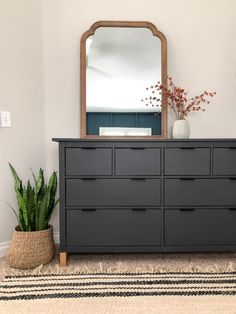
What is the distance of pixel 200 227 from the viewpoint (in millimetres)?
1850

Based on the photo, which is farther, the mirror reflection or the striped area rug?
the mirror reflection

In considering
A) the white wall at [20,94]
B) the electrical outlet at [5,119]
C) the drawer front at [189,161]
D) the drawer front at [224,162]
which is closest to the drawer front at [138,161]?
the drawer front at [189,161]

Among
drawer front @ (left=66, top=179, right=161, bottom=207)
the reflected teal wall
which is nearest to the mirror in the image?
the reflected teal wall

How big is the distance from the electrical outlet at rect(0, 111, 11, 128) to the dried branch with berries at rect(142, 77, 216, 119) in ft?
3.61

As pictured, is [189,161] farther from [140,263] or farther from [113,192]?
[140,263]

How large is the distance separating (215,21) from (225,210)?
1.60 m

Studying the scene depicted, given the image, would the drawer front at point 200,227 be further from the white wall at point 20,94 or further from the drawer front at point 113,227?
the white wall at point 20,94

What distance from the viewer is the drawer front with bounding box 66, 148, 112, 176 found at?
5.89 ft

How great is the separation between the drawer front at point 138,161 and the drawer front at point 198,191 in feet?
0.50

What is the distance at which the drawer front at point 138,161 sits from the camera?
5.93ft

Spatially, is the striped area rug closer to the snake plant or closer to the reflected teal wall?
the snake plant

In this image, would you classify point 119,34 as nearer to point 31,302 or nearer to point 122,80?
point 122,80

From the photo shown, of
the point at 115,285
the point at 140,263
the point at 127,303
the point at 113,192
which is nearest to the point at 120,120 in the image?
the point at 113,192

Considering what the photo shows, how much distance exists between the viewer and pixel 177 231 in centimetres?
184
